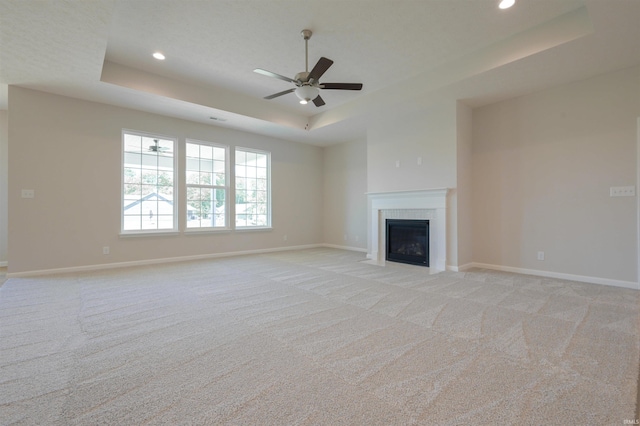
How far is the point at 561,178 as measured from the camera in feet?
13.5

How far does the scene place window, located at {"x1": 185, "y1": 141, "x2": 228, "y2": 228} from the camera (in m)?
5.88

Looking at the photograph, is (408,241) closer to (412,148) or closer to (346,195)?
(412,148)

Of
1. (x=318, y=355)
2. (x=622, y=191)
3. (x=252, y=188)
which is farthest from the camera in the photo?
(x=252, y=188)

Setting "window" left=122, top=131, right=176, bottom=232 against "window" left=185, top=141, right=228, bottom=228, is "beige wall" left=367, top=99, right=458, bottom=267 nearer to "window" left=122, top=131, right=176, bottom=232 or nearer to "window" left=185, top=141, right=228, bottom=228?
"window" left=185, top=141, right=228, bottom=228

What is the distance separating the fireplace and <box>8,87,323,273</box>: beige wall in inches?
148

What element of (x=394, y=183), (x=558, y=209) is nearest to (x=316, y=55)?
(x=394, y=183)

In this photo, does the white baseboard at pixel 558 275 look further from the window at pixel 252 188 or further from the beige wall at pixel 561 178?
the window at pixel 252 188

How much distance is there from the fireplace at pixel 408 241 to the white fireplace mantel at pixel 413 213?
0.10 metres

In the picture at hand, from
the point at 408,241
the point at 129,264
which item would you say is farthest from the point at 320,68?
the point at 129,264

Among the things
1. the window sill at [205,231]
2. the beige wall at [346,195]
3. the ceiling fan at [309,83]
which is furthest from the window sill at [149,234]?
the beige wall at [346,195]

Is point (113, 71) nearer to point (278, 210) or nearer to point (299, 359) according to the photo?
point (278, 210)

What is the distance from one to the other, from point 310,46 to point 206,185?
3.65 m

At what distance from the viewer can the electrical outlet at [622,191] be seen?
141 inches

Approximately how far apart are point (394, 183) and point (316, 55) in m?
2.69
